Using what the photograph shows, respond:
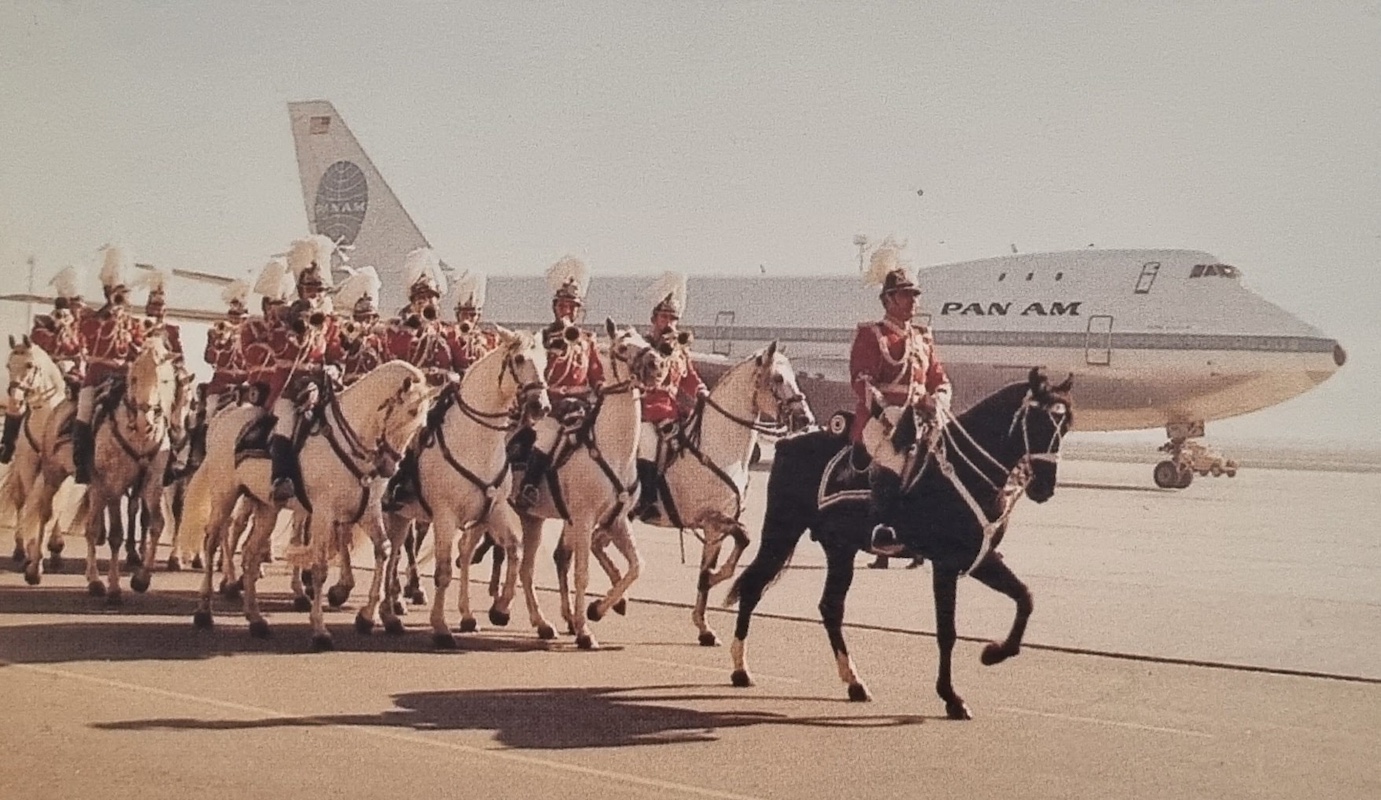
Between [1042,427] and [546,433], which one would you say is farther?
[546,433]

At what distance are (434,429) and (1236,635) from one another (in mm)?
4440

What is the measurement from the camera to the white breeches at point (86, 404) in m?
9.30

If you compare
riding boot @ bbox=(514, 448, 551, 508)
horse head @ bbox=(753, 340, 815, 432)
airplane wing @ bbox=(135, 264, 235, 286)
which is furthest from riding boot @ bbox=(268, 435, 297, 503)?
horse head @ bbox=(753, 340, 815, 432)

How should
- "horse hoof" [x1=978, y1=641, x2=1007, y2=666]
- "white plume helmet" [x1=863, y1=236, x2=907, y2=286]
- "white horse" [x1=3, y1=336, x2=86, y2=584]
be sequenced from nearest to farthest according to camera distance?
A: "white plume helmet" [x1=863, y1=236, x2=907, y2=286] → "horse hoof" [x1=978, y1=641, x2=1007, y2=666] → "white horse" [x1=3, y1=336, x2=86, y2=584]

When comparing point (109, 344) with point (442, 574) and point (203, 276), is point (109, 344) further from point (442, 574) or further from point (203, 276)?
point (442, 574)

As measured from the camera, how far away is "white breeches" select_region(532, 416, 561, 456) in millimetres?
8078

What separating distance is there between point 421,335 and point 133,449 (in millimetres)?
2014

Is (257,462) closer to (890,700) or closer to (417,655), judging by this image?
(417,655)

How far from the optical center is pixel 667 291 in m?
8.05

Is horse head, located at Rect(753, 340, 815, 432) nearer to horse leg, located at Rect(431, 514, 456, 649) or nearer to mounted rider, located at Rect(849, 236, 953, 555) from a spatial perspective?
mounted rider, located at Rect(849, 236, 953, 555)

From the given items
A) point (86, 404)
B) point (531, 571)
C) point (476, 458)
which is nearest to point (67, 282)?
point (86, 404)

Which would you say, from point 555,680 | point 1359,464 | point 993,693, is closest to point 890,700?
point 993,693

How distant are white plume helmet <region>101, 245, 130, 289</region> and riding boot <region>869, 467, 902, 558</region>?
4.68m

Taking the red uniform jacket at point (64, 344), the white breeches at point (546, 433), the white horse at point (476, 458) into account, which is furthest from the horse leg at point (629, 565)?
the red uniform jacket at point (64, 344)
